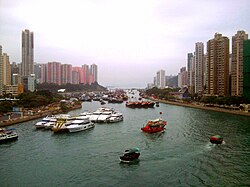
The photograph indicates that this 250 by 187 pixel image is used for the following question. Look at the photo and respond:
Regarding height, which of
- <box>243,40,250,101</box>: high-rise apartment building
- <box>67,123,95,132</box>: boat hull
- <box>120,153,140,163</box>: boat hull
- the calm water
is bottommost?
the calm water

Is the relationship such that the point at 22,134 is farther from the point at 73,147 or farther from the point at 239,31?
the point at 239,31

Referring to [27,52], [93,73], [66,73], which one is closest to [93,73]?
[93,73]

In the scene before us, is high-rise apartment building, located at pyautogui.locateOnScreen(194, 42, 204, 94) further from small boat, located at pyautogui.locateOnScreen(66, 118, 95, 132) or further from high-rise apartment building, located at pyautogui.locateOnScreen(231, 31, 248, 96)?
small boat, located at pyautogui.locateOnScreen(66, 118, 95, 132)

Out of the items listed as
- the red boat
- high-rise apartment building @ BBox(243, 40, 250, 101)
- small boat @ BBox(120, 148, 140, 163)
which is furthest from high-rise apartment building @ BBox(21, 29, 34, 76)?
small boat @ BBox(120, 148, 140, 163)

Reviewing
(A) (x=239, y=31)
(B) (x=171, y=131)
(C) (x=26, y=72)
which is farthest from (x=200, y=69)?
(C) (x=26, y=72)

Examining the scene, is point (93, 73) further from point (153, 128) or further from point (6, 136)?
point (6, 136)

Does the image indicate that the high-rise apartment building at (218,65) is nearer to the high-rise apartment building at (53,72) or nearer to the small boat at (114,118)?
the small boat at (114,118)
